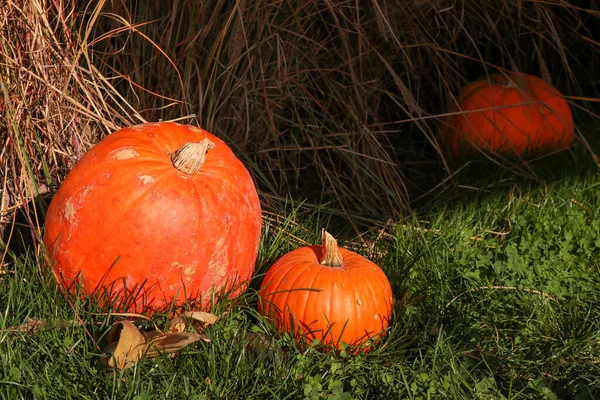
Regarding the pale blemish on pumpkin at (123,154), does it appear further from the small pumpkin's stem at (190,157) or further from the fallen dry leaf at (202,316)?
the fallen dry leaf at (202,316)

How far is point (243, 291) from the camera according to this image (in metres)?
2.52

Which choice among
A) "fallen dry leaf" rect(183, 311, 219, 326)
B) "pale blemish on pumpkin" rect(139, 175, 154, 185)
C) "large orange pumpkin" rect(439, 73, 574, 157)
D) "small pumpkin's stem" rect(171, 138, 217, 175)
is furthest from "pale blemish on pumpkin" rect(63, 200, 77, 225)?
"large orange pumpkin" rect(439, 73, 574, 157)

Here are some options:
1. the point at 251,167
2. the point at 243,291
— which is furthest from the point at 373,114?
the point at 243,291

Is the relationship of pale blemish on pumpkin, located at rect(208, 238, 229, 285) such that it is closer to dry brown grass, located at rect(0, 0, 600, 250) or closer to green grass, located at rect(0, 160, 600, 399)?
green grass, located at rect(0, 160, 600, 399)

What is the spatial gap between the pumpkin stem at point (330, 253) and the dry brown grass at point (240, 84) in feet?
2.26

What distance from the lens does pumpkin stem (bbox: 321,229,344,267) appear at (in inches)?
97.2

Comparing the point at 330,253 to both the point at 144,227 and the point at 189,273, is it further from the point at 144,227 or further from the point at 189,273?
the point at 144,227

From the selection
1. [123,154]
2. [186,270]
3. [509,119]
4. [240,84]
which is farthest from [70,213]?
[509,119]

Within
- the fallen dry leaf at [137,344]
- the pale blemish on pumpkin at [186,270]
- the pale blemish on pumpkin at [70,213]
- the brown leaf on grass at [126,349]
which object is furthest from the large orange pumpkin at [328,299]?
the pale blemish on pumpkin at [70,213]

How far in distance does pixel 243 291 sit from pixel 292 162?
98cm

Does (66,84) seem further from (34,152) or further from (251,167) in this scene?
(251,167)

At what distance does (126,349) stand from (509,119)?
7.77ft

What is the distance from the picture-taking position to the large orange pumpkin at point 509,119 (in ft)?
12.5

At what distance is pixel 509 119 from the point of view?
374 centimetres
